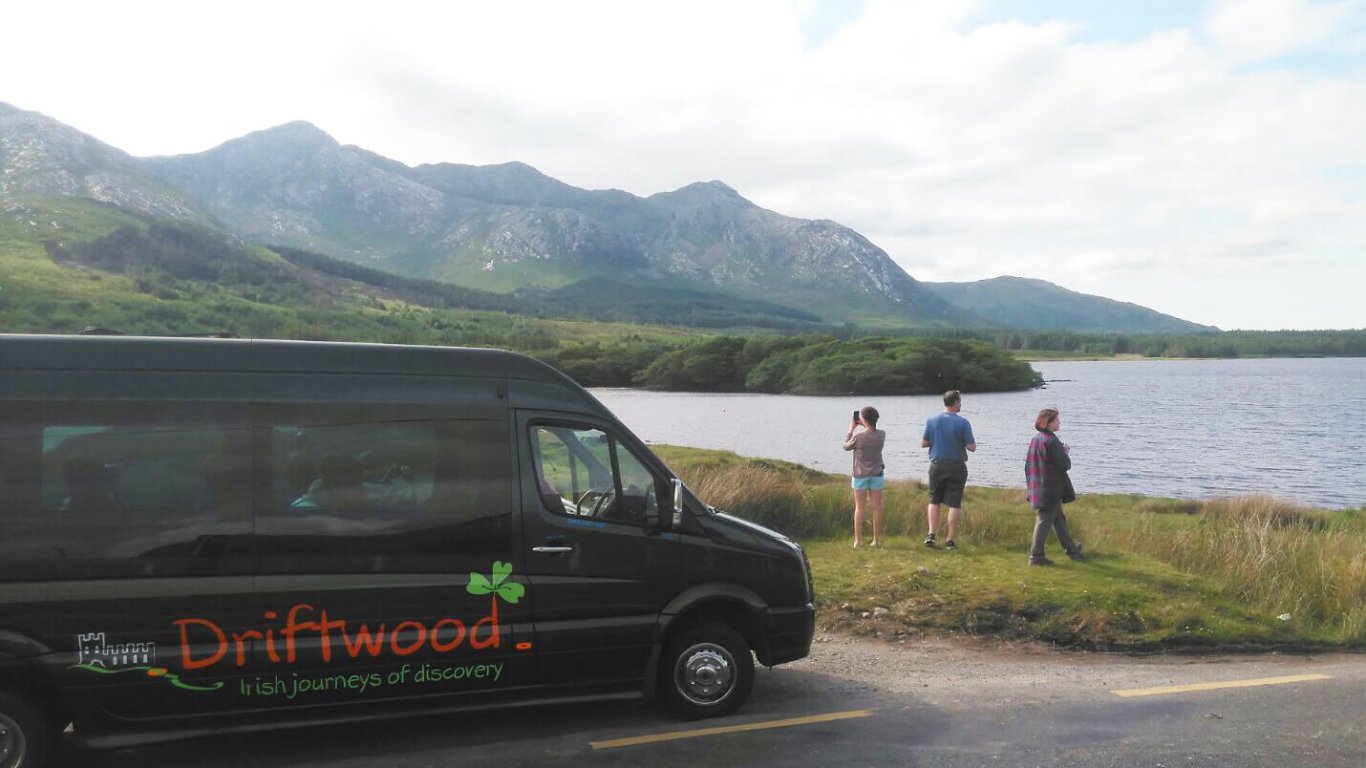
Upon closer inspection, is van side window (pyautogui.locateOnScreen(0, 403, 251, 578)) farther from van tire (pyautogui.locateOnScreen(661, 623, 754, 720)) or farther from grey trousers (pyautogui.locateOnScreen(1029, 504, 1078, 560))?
grey trousers (pyautogui.locateOnScreen(1029, 504, 1078, 560))

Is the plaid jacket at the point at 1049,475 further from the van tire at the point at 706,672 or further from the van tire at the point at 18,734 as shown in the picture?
the van tire at the point at 18,734

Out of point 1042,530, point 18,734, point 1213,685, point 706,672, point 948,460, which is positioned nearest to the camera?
point 18,734

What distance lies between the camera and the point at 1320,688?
806 cm

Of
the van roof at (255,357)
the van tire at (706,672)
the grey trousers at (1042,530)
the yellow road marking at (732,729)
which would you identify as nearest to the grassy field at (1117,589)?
the grey trousers at (1042,530)

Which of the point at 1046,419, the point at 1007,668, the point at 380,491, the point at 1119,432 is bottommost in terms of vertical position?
the point at 1119,432

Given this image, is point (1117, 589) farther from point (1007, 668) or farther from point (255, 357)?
point (255, 357)

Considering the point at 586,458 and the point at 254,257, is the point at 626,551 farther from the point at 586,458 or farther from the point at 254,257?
the point at 254,257

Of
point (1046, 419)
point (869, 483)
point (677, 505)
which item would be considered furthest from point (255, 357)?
point (1046, 419)

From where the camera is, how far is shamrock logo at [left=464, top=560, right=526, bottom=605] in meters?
6.45

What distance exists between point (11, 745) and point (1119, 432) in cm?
6907

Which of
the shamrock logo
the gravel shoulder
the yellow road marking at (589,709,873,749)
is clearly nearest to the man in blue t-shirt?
the gravel shoulder

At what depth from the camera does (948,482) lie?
13.3 metres

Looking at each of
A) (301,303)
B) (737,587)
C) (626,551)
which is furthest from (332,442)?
(301,303)

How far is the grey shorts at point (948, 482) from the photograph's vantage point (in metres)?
13.2
